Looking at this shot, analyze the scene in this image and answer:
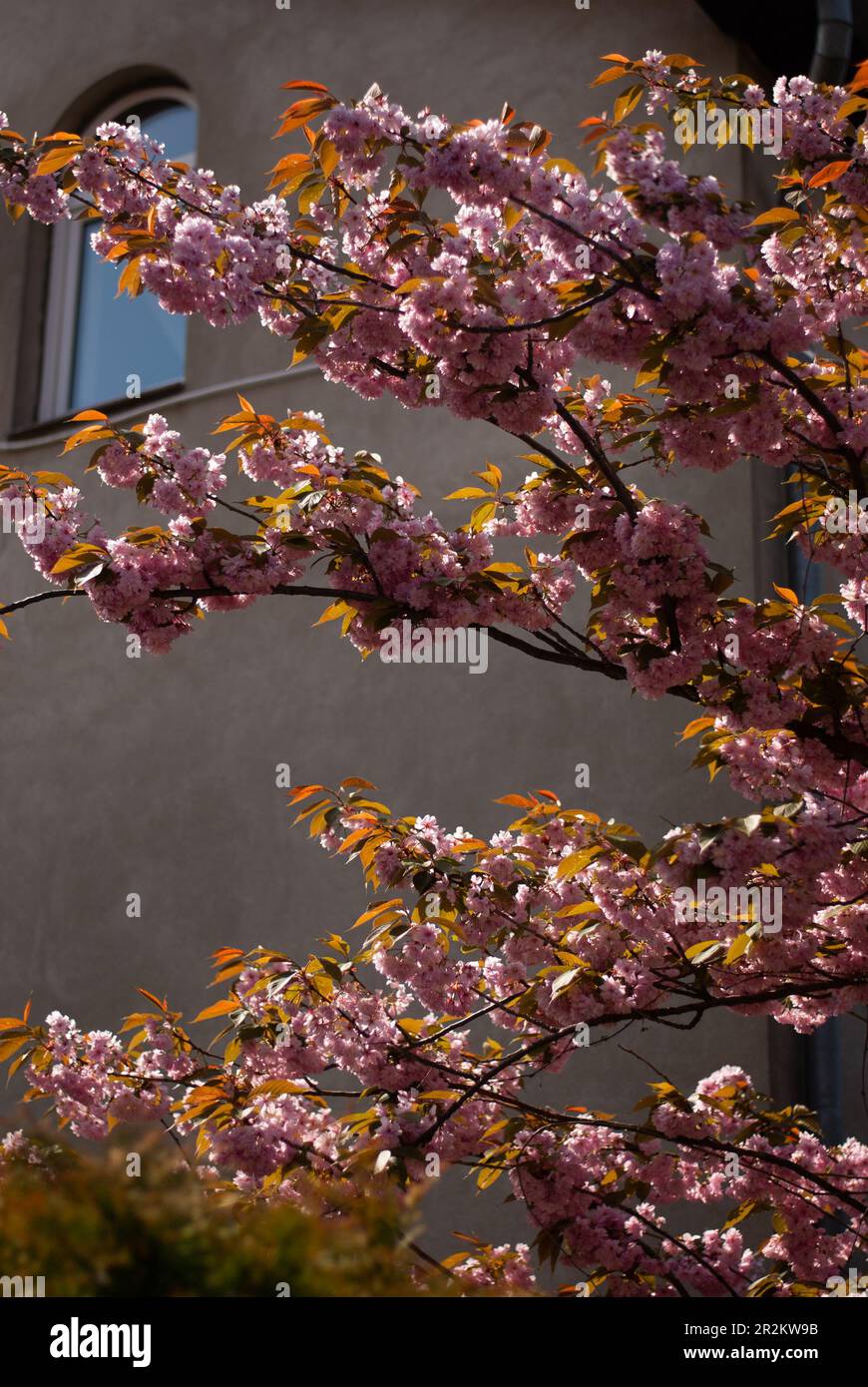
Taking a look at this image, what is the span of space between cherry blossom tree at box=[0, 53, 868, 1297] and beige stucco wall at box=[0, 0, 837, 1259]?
1739mm

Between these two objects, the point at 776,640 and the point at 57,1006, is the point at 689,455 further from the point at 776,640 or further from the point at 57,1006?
the point at 57,1006

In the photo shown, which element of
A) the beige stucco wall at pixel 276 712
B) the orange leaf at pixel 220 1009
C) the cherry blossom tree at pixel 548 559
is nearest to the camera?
the cherry blossom tree at pixel 548 559

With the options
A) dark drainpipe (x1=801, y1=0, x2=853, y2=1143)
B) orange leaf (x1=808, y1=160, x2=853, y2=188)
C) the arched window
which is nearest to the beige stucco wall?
the arched window

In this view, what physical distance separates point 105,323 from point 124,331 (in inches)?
7.3

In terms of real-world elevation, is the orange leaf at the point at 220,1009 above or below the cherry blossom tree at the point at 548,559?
below

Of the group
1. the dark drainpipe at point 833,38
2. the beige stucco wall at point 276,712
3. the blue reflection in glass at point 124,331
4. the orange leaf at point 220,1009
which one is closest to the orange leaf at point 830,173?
the orange leaf at point 220,1009

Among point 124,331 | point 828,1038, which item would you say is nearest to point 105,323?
point 124,331

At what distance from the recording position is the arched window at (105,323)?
6812 millimetres

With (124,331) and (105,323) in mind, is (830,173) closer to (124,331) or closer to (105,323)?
(124,331)

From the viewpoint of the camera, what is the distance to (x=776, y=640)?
105 inches

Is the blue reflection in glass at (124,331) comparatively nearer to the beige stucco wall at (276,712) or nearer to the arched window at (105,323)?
the arched window at (105,323)

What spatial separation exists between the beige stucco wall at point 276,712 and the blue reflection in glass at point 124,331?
0.29m

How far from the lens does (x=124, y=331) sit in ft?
23.0

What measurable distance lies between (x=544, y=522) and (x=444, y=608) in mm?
389
